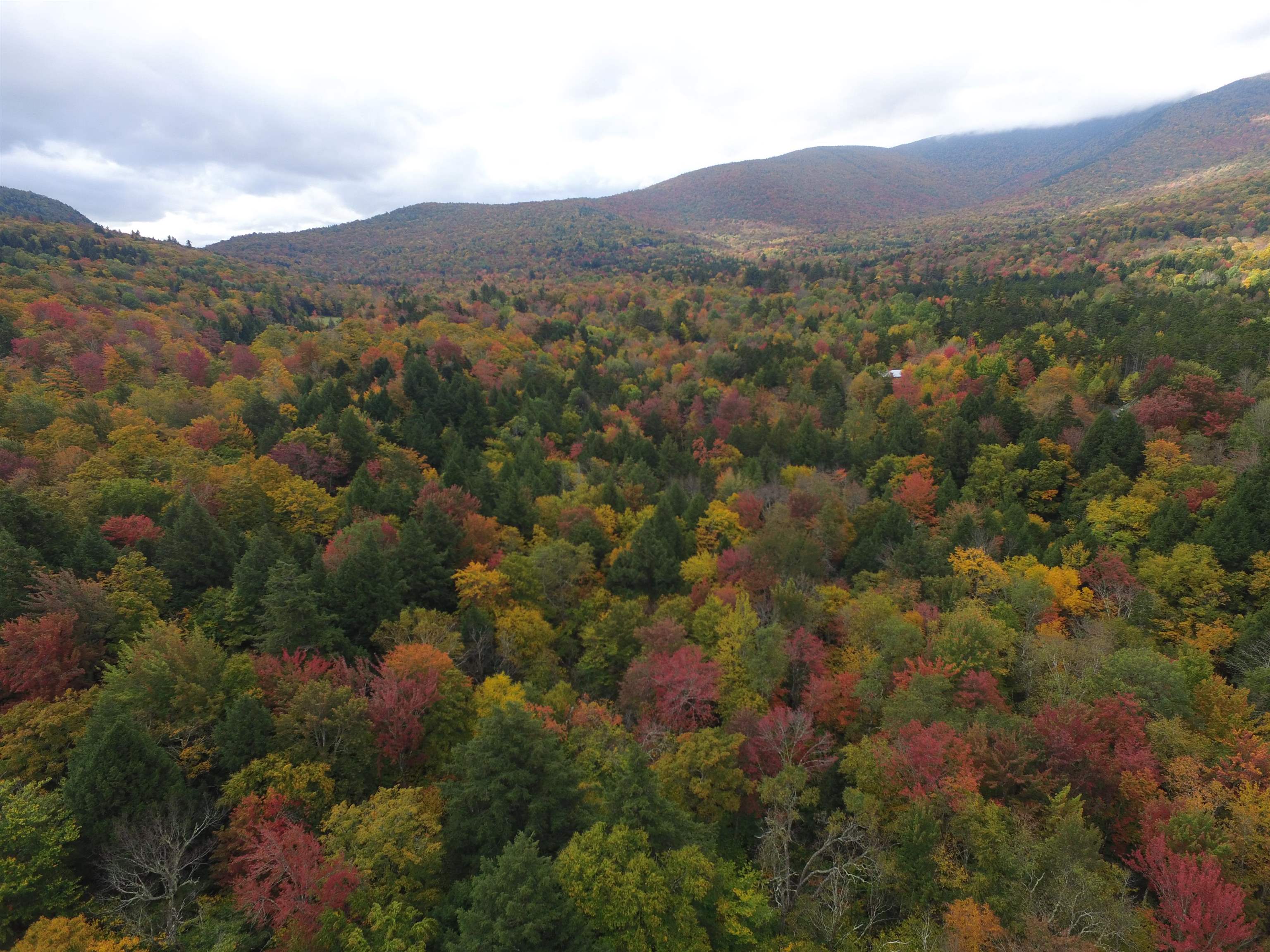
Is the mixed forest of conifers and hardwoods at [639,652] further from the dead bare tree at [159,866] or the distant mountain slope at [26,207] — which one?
the distant mountain slope at [26,207]

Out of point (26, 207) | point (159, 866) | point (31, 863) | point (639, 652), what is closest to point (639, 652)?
point (639, 652)

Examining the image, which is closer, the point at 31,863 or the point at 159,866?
the point at 31,863

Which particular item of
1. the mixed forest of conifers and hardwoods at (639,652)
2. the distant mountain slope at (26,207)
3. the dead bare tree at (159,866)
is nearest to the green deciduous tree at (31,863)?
the mixed forest of conifers and hardwoods at (639,652)

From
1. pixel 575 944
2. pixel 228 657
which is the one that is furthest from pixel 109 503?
pixel 575 944

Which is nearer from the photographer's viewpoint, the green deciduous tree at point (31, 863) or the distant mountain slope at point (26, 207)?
the green deciduous tree at point (31, 863)

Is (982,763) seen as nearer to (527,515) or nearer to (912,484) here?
(912,484)

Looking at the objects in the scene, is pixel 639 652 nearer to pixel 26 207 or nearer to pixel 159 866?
pixel 159 866
